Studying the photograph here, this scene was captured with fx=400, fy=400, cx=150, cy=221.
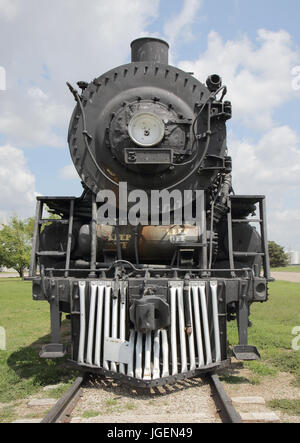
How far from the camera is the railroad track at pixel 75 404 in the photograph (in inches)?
145

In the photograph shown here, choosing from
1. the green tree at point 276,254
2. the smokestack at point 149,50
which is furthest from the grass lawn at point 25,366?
the green tree at point 276,254

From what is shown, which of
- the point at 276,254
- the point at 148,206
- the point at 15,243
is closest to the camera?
the point at 148,206

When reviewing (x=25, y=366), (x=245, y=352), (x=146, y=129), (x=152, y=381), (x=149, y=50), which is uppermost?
(x=149, y=50)

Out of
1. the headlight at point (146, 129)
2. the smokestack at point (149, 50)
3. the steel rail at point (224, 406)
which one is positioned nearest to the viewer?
the steel rail at point (224, 406)

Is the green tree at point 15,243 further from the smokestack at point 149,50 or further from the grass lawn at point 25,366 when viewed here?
the smokestack at point 149,50

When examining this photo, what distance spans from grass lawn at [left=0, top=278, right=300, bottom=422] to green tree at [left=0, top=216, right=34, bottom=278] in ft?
83.1

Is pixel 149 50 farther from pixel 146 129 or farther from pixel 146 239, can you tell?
pixel 146 239

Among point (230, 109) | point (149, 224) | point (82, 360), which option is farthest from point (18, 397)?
point (230, 109)

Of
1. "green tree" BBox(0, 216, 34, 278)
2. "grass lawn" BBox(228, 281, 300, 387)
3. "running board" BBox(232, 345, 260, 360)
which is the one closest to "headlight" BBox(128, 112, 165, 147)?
"running board" BBox(232, 345, 260, 360)

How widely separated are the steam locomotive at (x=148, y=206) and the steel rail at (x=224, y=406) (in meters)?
0.54

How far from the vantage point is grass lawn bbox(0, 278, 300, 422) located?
5078 millimetres

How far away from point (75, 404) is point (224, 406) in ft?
5.13

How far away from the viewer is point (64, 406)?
400 centimetres

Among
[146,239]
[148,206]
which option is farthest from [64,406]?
[148,206]
